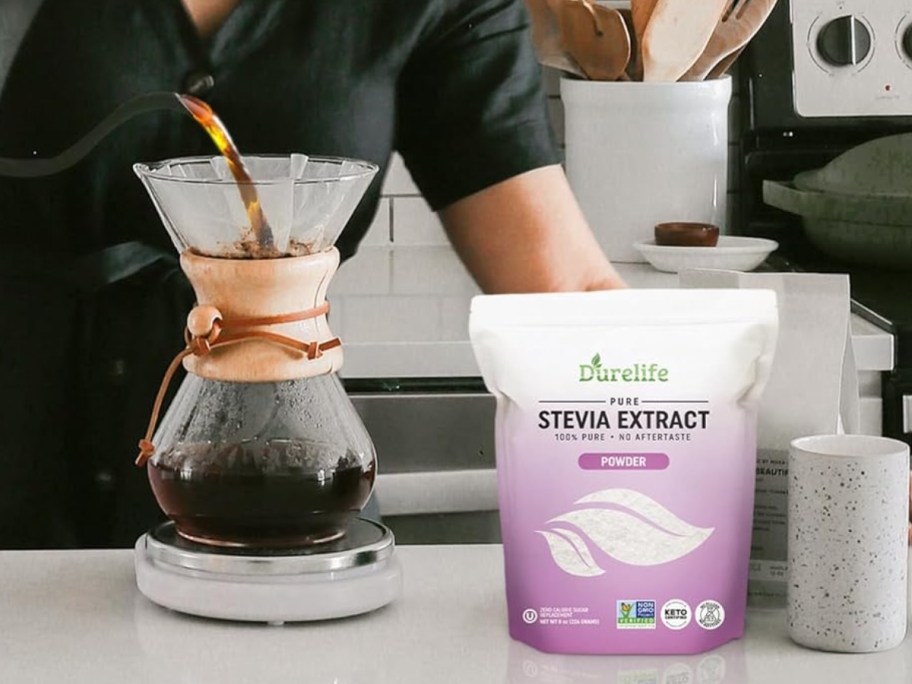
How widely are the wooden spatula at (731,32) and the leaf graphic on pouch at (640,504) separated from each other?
1284mm

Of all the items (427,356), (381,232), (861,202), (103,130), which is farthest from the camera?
(381,232)

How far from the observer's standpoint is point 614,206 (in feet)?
6.47

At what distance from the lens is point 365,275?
191 cm

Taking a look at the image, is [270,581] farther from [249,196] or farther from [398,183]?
[398,183]

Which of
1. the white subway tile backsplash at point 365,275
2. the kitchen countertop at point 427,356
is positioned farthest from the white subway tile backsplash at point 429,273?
the kitchen countertop at point 427,356

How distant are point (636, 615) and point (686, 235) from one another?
1175 mm

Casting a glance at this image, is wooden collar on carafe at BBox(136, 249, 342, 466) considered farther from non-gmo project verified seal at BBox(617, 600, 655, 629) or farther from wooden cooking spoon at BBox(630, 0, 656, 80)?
wooden cooking spoon at BBox(630, 0, 656, 80)

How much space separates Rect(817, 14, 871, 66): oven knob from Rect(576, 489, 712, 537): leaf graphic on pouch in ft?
4.81

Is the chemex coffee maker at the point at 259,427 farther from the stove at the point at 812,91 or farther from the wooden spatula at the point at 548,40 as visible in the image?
the stove at the point at 812,91

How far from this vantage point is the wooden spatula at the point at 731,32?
6.47ft

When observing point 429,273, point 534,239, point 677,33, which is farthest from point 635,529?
point 677,33

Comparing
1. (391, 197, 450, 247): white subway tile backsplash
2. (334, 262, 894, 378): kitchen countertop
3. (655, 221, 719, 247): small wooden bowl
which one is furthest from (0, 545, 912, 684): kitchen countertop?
(391, 197, 450, 247): white subway tile backsplash

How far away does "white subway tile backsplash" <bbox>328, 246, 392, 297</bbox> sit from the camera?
1.83 meters

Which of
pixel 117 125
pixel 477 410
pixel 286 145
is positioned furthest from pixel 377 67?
pixel 477 410
